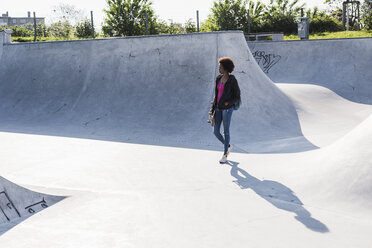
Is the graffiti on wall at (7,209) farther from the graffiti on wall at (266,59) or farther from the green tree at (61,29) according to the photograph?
the green tree at (61,29)

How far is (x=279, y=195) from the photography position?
3.84m

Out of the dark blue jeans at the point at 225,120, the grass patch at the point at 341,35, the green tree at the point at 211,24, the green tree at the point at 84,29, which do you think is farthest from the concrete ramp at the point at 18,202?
the green tree at the point at 211,24

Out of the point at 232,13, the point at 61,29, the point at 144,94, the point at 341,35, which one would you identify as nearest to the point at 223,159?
the point at 144,94

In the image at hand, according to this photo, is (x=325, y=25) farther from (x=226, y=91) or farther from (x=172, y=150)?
(x=226, y=91)

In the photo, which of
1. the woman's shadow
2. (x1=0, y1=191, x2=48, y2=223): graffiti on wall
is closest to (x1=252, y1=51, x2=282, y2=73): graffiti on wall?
the woman's shadow

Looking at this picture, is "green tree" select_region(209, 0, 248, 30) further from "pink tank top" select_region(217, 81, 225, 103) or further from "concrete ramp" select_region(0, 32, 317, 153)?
"pink tank top" select_region(217, 81, 225, 103)

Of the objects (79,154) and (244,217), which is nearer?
(244,217)

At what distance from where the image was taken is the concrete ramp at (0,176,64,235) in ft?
12.0

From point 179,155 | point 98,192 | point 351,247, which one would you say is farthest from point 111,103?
point 351,247

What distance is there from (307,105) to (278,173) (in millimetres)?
5335

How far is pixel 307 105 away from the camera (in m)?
9.34

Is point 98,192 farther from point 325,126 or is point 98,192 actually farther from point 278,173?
point 325,126

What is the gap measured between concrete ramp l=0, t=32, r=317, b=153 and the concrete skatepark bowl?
3 centimetres

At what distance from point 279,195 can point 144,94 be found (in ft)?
17.6
